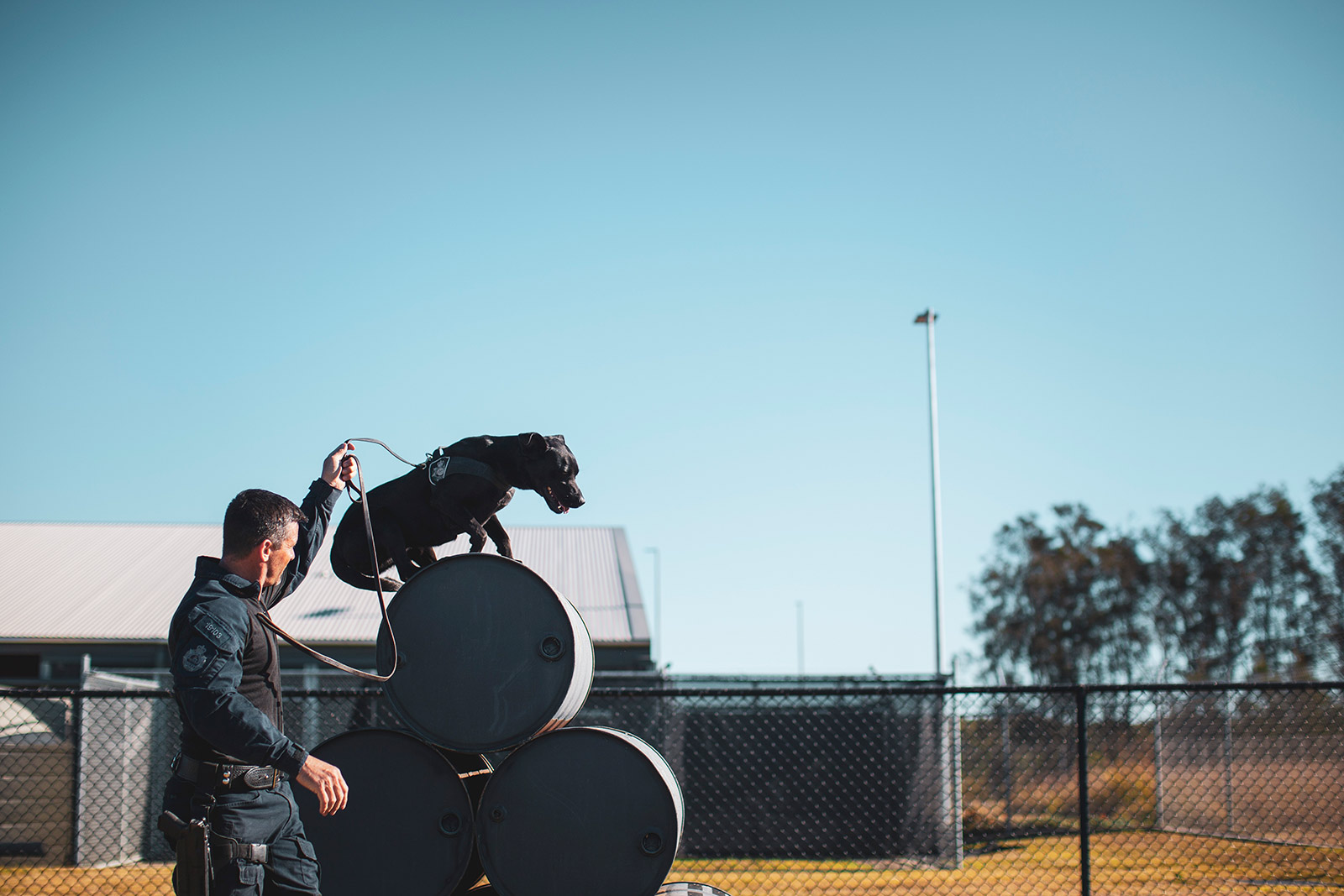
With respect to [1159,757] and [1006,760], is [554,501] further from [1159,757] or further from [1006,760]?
[1159,757]

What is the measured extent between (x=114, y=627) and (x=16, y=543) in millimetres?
5540

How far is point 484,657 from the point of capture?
3.96 m

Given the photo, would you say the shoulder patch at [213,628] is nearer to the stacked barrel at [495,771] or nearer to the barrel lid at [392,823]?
the stacked barrel at [495,771]

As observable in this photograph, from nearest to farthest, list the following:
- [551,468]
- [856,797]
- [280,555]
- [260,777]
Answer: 1. [260,777]
2. [280,555]
3. [551,468]
4. [856,797]

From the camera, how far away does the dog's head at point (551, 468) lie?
162 inches

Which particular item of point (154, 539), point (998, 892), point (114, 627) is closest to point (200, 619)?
point (998, 892)

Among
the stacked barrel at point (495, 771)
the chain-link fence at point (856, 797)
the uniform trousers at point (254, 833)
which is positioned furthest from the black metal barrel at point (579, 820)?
the chain-link fence at point (856, 797)

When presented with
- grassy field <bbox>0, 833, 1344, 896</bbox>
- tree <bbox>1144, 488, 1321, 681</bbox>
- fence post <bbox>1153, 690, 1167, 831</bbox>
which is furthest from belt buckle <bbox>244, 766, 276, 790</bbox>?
tree <bbox>1144, 488, 1321, 681</bbox>

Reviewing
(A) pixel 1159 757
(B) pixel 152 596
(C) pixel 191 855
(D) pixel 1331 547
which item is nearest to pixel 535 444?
(C) pixel 191 855

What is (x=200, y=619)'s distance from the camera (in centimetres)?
312

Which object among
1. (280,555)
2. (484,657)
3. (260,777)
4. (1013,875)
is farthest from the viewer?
(1013,875)

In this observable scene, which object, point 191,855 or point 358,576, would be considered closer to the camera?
point 191,855

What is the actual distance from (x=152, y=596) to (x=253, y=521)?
13933 mm

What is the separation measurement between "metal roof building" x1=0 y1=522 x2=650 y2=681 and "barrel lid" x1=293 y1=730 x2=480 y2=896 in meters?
6.88
